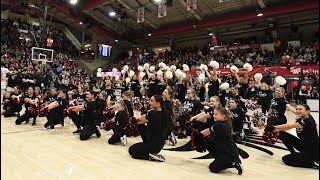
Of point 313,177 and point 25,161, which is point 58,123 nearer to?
point 25,161

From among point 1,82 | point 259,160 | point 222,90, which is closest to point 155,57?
point 222,90

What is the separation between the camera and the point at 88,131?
4840 mm

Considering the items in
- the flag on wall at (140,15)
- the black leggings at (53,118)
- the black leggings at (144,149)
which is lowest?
the black leggings at (144,149)

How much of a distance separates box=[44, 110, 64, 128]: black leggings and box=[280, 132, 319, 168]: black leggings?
14.9 ft

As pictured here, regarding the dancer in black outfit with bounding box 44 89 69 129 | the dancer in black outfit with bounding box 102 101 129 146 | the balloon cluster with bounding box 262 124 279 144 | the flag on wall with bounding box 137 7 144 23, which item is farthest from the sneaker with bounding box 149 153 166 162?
the flag on wall with bounding box 137 7 144 23

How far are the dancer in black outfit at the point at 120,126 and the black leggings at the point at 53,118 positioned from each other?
1862 mm

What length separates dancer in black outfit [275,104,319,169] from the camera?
300cm

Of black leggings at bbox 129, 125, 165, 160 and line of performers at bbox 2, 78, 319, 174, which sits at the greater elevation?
line of performers at bbox 2, 78, 319, 174

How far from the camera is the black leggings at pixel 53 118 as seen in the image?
220 inches

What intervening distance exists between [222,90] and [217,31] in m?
8.86

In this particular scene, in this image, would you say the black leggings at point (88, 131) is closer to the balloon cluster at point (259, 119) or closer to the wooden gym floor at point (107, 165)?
the wooden gym floor at point (107, 165)

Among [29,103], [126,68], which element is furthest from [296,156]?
[29,103]

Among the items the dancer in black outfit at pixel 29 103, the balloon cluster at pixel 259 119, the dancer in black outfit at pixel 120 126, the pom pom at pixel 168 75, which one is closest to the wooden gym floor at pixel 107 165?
the dancer in black outfit at pixel 120 126

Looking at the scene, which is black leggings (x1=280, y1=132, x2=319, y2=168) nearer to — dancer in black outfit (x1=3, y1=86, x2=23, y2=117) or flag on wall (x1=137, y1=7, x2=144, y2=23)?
dancer in black outfit (x1=3, y1=86, x2=23, y2=117)
